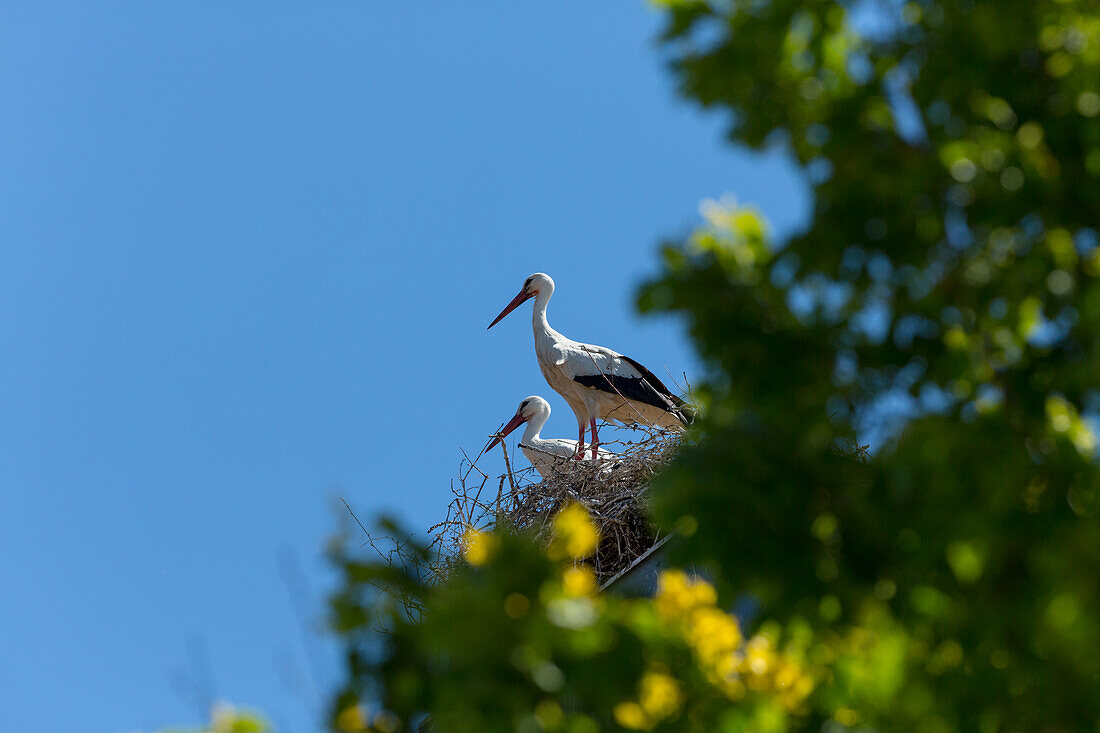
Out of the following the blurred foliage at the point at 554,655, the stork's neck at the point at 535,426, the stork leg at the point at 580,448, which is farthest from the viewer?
the stork's neck at the point at 535,426

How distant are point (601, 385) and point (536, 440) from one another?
3.06ft

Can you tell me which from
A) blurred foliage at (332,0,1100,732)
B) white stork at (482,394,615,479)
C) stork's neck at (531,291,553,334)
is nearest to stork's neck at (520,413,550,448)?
white stork at (482,394,615,479)

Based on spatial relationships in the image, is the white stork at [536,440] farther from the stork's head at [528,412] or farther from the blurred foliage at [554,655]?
the blurred foliage at [554,655]

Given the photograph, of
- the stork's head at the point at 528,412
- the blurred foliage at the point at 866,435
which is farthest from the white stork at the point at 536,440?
the blurred foliage at the point at 866,435

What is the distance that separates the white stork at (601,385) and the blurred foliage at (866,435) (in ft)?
26.5

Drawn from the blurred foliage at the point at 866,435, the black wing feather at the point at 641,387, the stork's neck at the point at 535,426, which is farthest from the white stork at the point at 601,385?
the blurred foliage at the point at 866,435

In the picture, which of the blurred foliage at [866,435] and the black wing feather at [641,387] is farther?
the black wing feather at [641,387]

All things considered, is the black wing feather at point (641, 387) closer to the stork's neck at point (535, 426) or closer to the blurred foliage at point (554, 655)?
the stork's neck at point (535, 426)

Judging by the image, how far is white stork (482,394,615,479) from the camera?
33.5ft

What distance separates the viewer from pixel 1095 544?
143 centimetres

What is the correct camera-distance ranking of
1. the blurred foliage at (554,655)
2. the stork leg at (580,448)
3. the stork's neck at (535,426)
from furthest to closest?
the stork's neck at (535,426)
the stork leg at (580,448)
the blurred foliage at (554,655)

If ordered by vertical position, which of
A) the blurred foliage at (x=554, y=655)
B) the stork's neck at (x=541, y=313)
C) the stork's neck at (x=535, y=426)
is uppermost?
the stork's neck at (x=541, y=313)

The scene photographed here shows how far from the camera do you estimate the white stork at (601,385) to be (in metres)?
10.4

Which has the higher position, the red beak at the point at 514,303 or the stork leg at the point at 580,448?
the red beak at the point at 514,303
